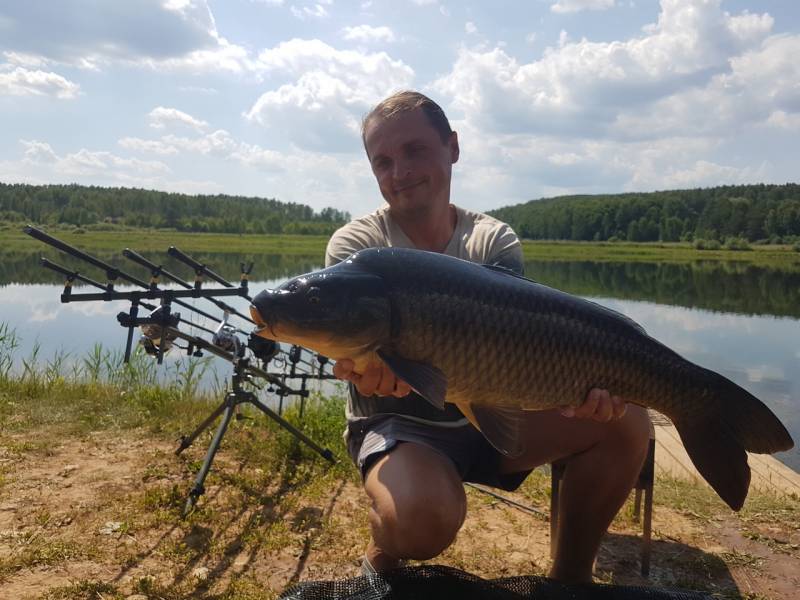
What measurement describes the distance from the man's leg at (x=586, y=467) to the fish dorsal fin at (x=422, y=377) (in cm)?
67

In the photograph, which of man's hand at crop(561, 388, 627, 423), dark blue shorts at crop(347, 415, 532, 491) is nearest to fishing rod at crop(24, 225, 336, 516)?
dark blue shorts at crop(347, 415, 532, 491)

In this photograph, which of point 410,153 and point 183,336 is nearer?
point 410,153

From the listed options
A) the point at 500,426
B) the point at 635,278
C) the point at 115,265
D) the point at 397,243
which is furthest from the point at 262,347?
the point at 635,278

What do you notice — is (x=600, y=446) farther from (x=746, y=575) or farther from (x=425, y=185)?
(x=425, y=185)

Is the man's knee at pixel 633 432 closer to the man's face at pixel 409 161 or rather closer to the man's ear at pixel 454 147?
the man's face at pixel 409 161

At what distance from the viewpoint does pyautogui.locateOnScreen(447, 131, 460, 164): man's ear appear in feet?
9.36

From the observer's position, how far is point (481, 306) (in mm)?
2006

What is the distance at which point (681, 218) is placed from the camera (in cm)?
6200

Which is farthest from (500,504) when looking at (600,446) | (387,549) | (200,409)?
(200,409)

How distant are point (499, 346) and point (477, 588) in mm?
779

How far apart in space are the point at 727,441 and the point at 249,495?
2.27 meters

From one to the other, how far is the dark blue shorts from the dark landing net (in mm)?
418

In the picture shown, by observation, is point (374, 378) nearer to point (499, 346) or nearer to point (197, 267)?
point (499, 346)

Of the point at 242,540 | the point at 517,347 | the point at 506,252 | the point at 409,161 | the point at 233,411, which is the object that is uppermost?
the point at 409,161
